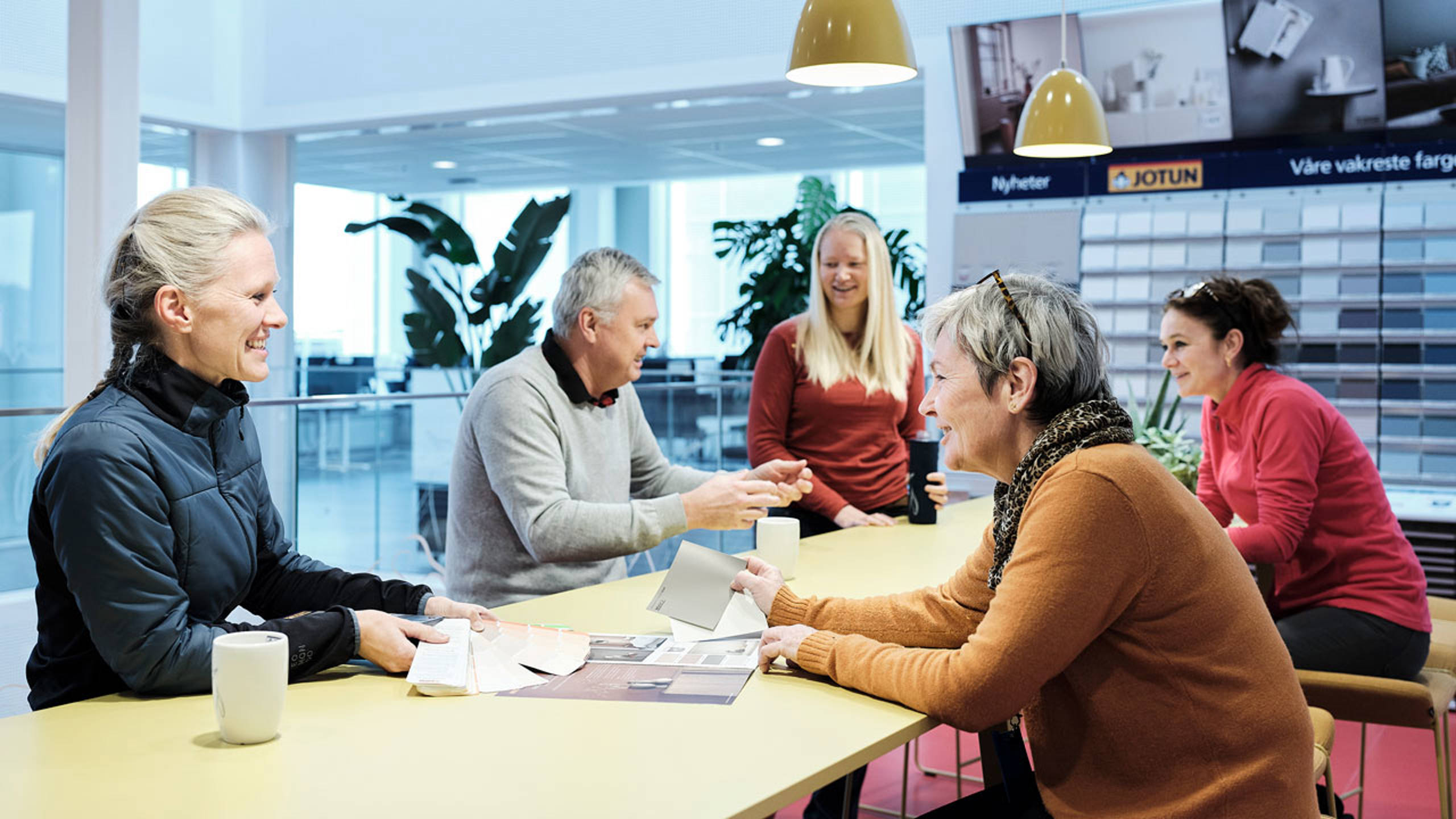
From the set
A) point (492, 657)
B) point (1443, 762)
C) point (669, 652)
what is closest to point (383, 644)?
point (492, 657)

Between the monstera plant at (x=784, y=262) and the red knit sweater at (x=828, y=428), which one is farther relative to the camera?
the monstera plant at (x=784, y=262)

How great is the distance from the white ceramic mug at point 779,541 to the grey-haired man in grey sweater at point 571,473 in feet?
0.26

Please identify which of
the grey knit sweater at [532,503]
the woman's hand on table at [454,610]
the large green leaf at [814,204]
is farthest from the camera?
the large green leaf at [814,204]

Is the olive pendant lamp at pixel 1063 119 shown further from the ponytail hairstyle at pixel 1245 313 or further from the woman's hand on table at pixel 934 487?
the woman's hand on table at pixel 934 487

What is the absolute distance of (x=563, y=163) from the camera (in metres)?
10.4

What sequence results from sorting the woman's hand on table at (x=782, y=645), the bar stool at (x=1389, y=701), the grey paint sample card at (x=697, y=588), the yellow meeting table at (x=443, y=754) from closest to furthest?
the yellow meeting table at (x=443, y=754) < the woman's hand on table at (x=782, y=645) < the grey paint sample card at (x=697, y=588) < the bar stool at (x=1389, y=701)

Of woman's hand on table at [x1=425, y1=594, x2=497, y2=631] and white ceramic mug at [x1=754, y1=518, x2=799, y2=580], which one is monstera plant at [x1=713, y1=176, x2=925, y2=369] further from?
woman's hand on table at [x1=425, y1=594, x2=497, y2=631]

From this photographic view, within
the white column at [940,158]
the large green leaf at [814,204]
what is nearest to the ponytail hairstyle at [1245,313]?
the white column at [940,158]

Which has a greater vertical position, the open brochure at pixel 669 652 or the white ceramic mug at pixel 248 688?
the white ceramic mug at pixel 248 688

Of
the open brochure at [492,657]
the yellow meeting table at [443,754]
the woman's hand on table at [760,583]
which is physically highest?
the woman's hand on table at [760,583]

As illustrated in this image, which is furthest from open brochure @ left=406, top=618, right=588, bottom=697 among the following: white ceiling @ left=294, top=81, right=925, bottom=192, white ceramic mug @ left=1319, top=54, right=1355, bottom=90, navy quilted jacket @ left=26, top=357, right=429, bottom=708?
white ceiling @ left=294, top=81, right=925, bottom=192

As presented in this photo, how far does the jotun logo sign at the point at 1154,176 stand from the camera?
17.5 ft

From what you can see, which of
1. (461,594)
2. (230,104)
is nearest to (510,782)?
(461,594)

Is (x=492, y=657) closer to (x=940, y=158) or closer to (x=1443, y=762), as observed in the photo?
(x=1443, y=762)
